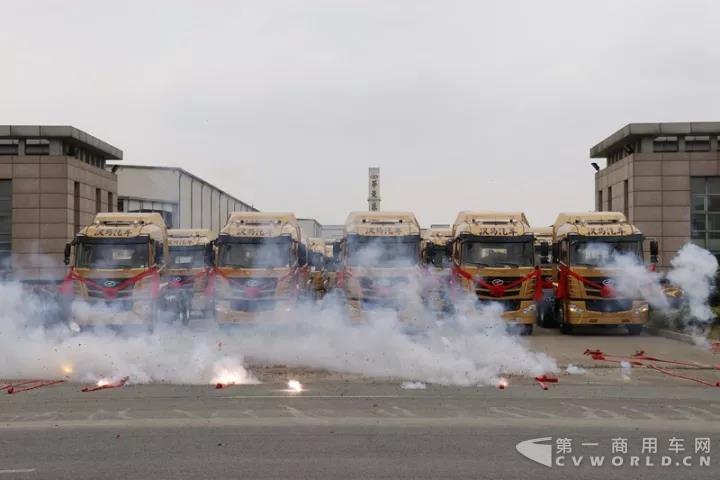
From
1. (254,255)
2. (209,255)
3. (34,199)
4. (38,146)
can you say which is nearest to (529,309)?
(254,255)

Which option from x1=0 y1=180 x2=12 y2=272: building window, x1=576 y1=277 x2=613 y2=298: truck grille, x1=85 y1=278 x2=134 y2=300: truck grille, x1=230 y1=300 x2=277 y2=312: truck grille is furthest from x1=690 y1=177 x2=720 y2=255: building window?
x1=0 y1=180 x2=12 y2=272: building window

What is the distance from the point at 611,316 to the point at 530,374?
10.1 metres

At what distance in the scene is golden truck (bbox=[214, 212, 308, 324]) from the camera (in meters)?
24.3

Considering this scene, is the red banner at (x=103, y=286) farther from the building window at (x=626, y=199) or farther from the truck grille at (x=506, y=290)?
the building window at (x=626, y=199)

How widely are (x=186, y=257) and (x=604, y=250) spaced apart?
1543 centimetres

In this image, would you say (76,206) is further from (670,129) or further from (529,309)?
(670,129)

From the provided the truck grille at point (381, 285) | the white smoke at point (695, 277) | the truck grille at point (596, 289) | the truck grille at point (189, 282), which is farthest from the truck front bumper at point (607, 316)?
the truck grille at point (189, 282)

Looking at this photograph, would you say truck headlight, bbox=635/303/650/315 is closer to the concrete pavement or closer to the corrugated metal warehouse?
the concrete pavement

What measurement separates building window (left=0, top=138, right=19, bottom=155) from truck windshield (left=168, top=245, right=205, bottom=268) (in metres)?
12.9

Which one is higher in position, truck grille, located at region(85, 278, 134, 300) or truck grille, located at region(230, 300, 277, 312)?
truck grille, located at region(85, 278, 134, 300)

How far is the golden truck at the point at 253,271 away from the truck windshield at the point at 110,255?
2283 mm

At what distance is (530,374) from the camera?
1608cm

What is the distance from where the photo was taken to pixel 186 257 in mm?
31312

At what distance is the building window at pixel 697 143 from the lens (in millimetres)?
39000
